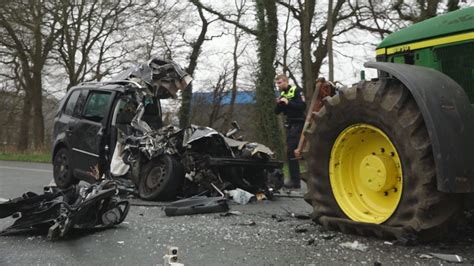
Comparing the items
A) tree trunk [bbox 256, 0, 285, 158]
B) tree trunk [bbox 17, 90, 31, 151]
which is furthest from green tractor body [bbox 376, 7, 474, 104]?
tree trunk [bbox 17, 90, 31, 151]

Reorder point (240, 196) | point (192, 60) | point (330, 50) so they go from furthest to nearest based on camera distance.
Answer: point (192, 60)
point (330, 50)
point (240, 196)

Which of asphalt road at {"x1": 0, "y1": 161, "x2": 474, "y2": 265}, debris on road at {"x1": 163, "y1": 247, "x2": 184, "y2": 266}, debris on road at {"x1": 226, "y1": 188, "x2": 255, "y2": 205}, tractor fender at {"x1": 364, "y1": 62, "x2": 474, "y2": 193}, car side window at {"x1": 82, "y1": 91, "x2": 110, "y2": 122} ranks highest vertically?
car side window at {"x1": 82, "y1": 91, "x2": 110, "y2": 122}

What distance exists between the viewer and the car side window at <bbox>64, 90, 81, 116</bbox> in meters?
9.52

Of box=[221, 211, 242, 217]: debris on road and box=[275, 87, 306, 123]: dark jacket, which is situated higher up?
box=[275, 87, 306, 123]: dark jacket

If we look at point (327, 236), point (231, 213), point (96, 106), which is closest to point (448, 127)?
point (327, 236)

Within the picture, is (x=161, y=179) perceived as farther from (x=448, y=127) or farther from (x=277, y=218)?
(x=448, y=127)

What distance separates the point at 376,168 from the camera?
4.57m

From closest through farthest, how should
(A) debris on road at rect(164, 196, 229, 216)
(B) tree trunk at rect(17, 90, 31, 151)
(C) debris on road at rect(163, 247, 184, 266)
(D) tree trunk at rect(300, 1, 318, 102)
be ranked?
(C) debris on road at rect(163, 247, 184, 266), (A) debris on road at rect(164, 196, 229, 216), (D) tree trunk at rect(300, 1, 318, 102), (B) tree trunk at rect(17, 90, 31, 151)

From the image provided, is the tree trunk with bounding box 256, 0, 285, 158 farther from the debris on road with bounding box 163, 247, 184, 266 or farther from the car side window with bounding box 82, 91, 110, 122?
the debris on road with bounding box 163, 247, 184, 266

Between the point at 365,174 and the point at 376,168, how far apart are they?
0.17 meters

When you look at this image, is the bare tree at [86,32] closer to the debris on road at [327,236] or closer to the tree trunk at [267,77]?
the tree trunk at [267,77]

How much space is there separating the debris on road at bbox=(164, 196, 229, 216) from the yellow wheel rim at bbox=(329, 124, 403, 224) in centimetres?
183

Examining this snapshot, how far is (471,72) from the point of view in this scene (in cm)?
454

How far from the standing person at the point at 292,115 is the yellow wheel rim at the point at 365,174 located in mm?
3574
